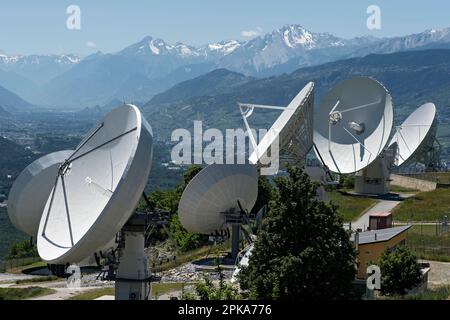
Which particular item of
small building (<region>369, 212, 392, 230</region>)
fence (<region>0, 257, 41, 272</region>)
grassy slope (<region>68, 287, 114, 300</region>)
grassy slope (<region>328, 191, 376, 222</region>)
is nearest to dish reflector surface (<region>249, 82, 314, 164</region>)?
grassy slope (<region>328, 191, 376, 222</region>)

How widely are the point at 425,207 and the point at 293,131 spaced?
56.2 ft

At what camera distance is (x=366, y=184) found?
261ft

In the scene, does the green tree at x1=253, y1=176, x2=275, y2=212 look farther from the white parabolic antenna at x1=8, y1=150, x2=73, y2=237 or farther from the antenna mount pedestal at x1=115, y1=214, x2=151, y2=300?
the antenna mount pedestal at x1=115, y1=214, x2=151, y2=300

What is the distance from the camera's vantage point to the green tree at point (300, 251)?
31.8 m

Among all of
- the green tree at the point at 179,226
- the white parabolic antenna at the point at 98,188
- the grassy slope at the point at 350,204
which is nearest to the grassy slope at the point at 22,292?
the white parabolic antenna at the point at 98,188

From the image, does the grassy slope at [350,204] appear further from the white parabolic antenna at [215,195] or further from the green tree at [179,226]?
the white parabolic antenna at [215,195]

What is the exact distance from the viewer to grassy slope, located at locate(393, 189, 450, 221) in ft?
220

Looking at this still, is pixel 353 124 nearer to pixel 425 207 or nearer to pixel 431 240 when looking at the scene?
pixel 425 207

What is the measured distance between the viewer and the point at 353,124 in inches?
3019

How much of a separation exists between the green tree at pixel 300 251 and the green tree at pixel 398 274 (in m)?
5.19

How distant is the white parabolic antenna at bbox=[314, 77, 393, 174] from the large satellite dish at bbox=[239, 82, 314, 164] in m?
14.1
